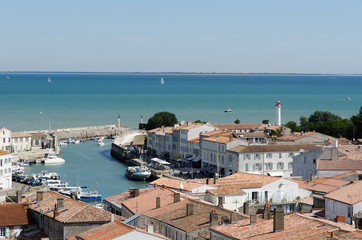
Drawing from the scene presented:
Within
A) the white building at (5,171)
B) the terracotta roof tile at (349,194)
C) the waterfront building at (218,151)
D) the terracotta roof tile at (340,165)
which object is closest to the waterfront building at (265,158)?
the waterfront building at (218,151)

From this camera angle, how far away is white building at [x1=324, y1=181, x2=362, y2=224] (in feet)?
83.5

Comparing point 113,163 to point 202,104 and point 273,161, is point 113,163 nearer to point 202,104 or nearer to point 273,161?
point 273,161

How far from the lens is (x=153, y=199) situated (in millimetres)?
27031

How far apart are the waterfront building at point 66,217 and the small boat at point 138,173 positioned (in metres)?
30.9

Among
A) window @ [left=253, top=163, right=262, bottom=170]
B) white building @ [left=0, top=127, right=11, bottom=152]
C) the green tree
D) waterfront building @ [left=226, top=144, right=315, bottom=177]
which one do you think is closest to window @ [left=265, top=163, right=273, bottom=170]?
waterfront building @ [left=226, top=144, right=315, bottom=177]

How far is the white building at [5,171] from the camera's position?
4909 centimetres

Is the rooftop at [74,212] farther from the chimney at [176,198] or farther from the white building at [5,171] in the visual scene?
the white building at [5,171]

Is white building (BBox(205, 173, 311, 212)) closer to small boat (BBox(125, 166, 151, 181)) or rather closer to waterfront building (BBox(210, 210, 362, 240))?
waterfront building (BBox(210, 210, 362, 240))

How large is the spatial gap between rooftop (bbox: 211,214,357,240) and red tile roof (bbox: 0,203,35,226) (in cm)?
786

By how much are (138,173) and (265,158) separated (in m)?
10.4

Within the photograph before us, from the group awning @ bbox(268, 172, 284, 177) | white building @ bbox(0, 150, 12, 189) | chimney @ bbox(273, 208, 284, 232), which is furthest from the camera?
awning @ bbox(268, 172, 284, 177)

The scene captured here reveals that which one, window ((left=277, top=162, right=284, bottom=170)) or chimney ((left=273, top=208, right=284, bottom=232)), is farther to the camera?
window ((left=277, top=162, right=284, bottom=170))

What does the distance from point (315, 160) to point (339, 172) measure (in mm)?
3762

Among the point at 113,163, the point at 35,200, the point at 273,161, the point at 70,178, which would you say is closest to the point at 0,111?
the point at 113,163
